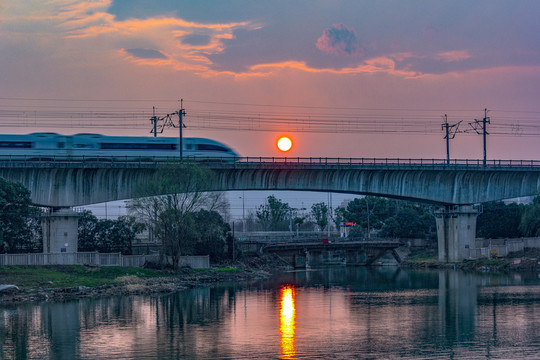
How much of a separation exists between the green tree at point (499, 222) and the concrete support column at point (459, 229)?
16.3 metres

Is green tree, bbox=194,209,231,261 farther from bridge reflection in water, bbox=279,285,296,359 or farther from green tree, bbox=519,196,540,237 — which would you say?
green tree, bbox=519,196,540,237

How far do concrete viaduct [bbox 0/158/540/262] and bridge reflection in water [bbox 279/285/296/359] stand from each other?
82.3 ft

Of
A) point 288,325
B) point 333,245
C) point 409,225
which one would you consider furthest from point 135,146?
point 409,225

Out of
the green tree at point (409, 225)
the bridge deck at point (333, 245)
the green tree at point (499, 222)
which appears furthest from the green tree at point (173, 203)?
the green tree at point (499, 222)

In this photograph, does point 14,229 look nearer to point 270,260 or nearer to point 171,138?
point 171,138

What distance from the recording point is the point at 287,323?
51.8m

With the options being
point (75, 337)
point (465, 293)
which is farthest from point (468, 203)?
point (75, 337)

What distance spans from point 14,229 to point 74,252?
7.44 metres

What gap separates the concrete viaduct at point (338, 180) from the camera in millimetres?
90062

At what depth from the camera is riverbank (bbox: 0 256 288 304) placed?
69375 millimetres

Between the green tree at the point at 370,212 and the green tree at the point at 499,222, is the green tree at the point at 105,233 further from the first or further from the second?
the green tree at the point at 370,212

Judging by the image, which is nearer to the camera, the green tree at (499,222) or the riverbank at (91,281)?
the riverbank at (91,281)

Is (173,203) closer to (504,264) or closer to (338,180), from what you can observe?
(338,180)

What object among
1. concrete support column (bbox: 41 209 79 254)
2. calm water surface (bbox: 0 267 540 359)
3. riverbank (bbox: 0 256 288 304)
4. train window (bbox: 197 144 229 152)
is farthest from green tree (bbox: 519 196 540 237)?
concrete support column (bbox: 41 209 79 254)
